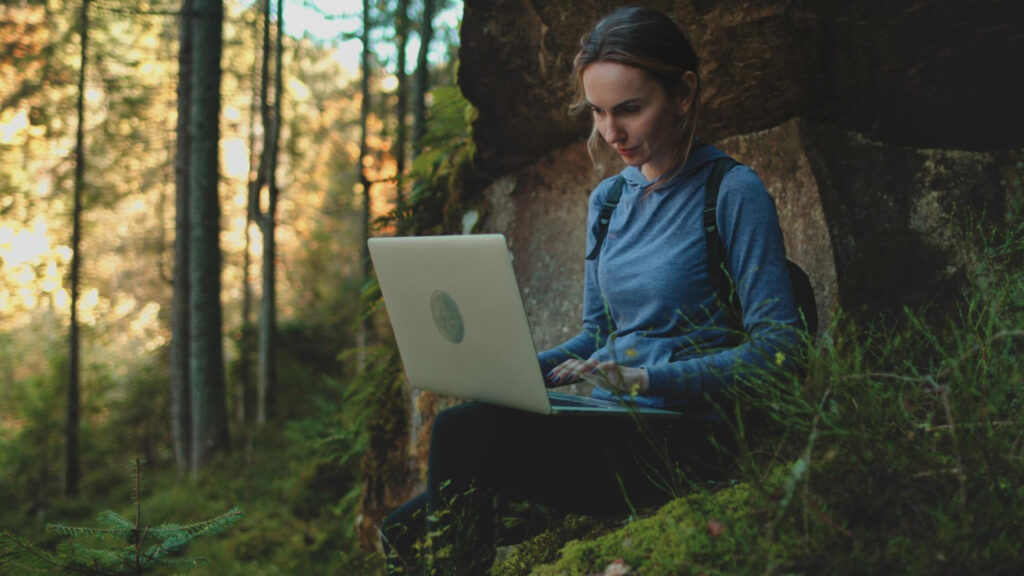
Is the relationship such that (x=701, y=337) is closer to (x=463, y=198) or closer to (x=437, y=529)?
(x=437, y=529)

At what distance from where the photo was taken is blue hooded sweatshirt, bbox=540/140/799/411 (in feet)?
6.51

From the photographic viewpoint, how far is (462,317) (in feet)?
6.77

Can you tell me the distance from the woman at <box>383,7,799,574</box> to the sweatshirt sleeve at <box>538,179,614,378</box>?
19 centimetres

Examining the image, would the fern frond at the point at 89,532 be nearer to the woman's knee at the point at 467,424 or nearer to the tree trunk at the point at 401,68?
the woman's knee at the point at 467,424

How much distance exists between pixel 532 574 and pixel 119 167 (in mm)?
12706

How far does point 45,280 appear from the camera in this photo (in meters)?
13.1

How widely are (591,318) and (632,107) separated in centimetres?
82

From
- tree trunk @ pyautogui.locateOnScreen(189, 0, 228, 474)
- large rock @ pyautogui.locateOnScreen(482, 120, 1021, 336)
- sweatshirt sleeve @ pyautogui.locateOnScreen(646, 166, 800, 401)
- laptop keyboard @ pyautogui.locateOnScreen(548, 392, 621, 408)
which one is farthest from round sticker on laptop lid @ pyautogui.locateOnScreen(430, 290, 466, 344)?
tree trunk @ pyautogui.locateOnScreen(189, 0, 228, 474)

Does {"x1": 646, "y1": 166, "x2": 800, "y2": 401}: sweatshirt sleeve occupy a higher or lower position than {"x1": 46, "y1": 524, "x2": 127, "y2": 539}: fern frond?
higher

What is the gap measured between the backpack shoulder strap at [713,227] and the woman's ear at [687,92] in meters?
0.27

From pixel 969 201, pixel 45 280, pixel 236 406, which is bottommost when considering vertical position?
pixel 236 406

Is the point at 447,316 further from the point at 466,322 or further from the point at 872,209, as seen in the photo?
the point at 872,209

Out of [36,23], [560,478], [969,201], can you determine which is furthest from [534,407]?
[36,23]

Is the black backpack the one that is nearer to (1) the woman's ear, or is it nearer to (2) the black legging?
(1) the woman's ear
